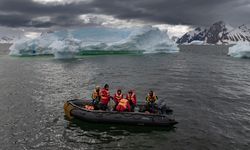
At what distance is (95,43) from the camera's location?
67062 millimetres

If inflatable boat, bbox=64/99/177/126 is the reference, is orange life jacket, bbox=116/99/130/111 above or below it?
above

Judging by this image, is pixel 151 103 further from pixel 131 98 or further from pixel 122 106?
pixel 122 106

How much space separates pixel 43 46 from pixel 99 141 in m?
55.3

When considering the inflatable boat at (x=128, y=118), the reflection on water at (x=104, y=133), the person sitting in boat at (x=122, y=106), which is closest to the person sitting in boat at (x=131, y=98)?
the person sitting in boat at (x=122, y=106)

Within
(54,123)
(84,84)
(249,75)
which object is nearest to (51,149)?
(54,123)

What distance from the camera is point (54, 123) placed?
17016 mm

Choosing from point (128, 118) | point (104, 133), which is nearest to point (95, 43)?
point (128, 118)

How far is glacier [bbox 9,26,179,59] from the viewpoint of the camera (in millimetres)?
61031

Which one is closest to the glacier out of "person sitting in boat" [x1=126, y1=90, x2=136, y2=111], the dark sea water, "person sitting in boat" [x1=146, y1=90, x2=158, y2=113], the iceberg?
the iceberg

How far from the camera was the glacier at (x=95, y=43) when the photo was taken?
61031 mm

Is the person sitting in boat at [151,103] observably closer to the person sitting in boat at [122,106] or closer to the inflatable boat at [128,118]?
the inflatable boat at [128,118]

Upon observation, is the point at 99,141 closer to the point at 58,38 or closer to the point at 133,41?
the point at 133,41

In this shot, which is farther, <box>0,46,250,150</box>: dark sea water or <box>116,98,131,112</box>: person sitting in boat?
<box>116,98,131,112</box>: person sitting in boat

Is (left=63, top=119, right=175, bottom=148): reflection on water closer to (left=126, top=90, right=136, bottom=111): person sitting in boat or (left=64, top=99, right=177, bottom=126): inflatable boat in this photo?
(left=64, top=99, right=177, bottom=126): inflatable boat
